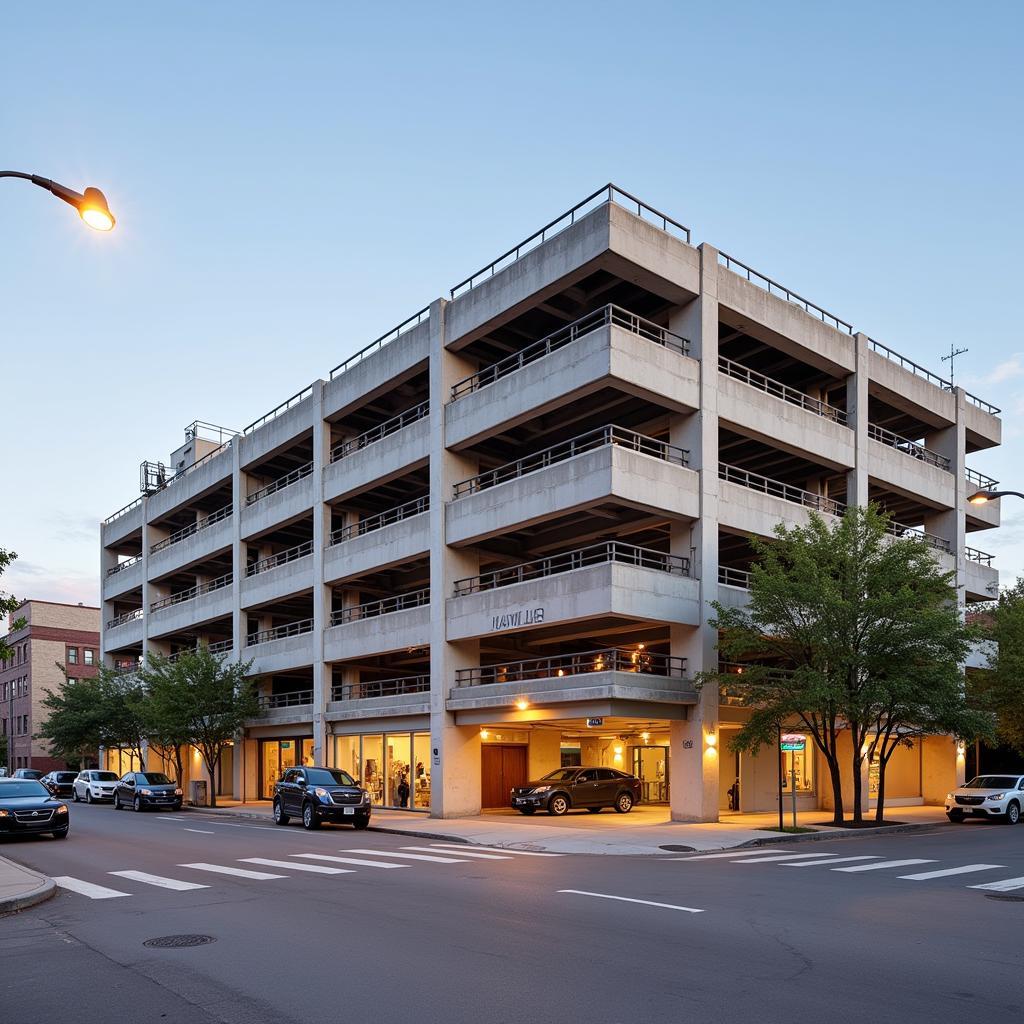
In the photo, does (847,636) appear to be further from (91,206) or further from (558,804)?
(91,206)

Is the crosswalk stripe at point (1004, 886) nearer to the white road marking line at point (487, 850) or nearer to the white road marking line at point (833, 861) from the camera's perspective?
the white road marking line at point (833, 861)

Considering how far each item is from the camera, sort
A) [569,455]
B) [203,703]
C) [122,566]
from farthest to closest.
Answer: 1. [122,566]
2. [203,703]
3. [569,455]

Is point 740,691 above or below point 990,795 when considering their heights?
above

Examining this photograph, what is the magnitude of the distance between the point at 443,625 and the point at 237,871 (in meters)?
17.6

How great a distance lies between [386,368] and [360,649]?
10813 mm

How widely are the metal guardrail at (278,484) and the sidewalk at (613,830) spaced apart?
15.7 metres

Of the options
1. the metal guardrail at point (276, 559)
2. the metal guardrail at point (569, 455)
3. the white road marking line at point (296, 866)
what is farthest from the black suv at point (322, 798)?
the metal guardrail at point (276, 559)

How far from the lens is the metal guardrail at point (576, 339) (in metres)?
31.3

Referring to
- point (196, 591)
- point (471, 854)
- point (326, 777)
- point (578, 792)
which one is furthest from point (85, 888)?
point (196, 591)

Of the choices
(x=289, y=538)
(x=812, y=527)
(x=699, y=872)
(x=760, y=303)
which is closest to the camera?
(x=699, y=872)

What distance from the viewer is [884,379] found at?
4028cm

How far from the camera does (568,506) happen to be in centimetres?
3039

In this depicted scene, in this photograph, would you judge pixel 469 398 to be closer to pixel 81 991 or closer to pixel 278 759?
pixel 278 759

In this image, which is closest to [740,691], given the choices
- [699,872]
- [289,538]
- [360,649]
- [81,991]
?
[699,872]
